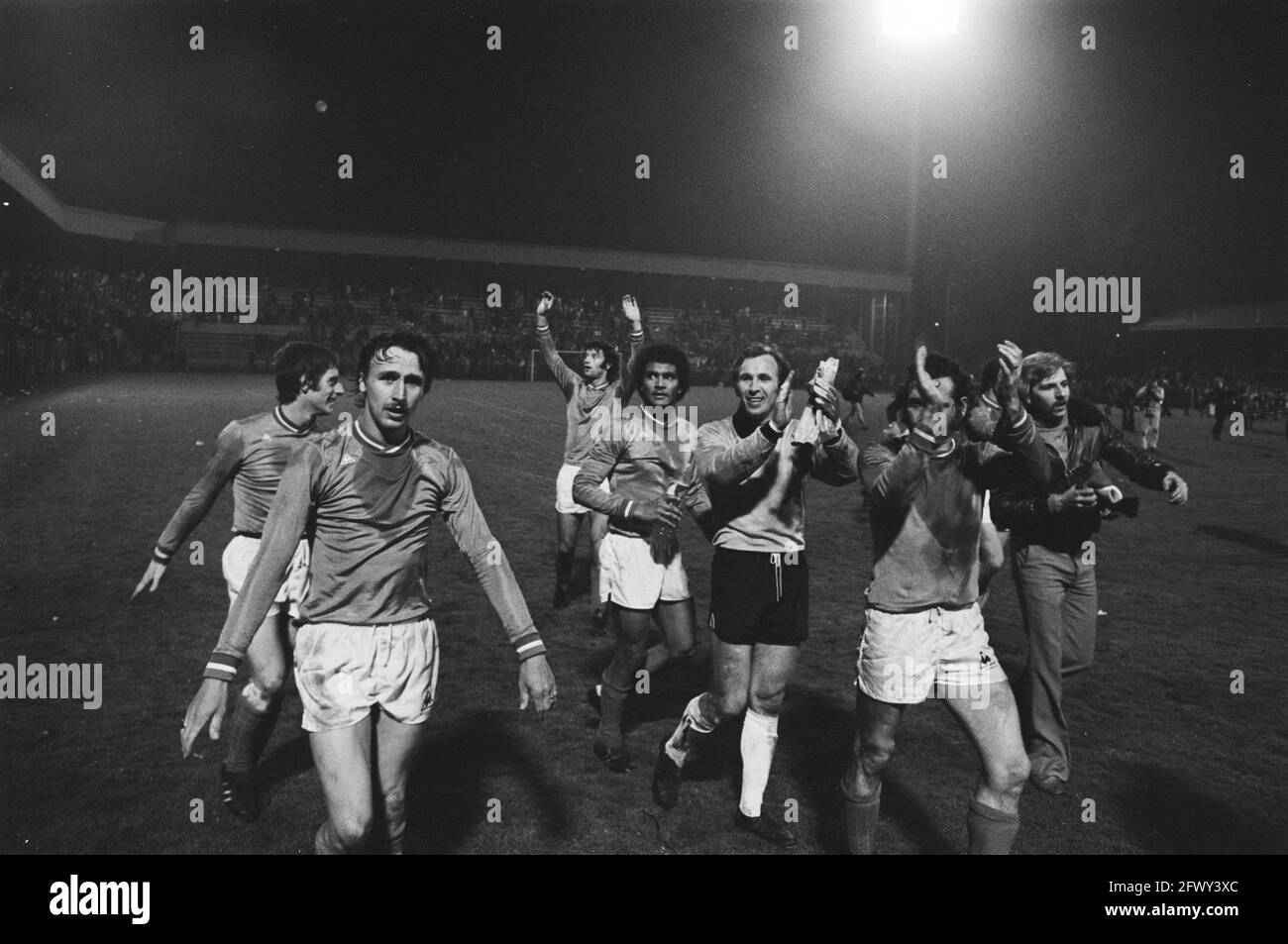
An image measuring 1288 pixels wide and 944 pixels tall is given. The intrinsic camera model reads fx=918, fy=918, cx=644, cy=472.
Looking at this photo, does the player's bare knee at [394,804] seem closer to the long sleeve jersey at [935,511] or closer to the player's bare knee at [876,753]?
the player's bare knee at [876,753]

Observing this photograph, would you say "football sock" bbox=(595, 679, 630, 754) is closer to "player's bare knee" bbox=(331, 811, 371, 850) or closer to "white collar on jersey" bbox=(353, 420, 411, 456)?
"player's bare knee" bbox=(331, 811, 371, 850)

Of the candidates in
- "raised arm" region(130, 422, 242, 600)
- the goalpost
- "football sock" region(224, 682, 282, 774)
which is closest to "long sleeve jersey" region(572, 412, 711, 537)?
"raised arm" region(130, 422, 242, 600)

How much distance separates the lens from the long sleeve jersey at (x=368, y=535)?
316 cm

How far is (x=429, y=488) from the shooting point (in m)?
3.43

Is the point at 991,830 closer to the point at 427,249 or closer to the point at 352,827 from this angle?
the point at 352,827

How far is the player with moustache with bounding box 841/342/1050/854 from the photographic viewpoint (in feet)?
11.6

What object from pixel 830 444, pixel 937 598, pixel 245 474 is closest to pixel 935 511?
pixel 937 598

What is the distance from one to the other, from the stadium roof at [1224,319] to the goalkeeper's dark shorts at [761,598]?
152 ft

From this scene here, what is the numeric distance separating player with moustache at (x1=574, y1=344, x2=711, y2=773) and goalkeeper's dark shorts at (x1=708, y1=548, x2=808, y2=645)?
2.09 ft

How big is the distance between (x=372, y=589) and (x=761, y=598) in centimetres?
173

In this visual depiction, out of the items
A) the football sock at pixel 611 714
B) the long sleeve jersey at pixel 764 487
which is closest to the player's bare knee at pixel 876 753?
the long sleeve jersey at pixel 764 487

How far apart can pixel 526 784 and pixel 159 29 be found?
77.7ft

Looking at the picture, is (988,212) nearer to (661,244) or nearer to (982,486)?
(661,244)

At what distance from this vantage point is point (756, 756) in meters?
4.25
